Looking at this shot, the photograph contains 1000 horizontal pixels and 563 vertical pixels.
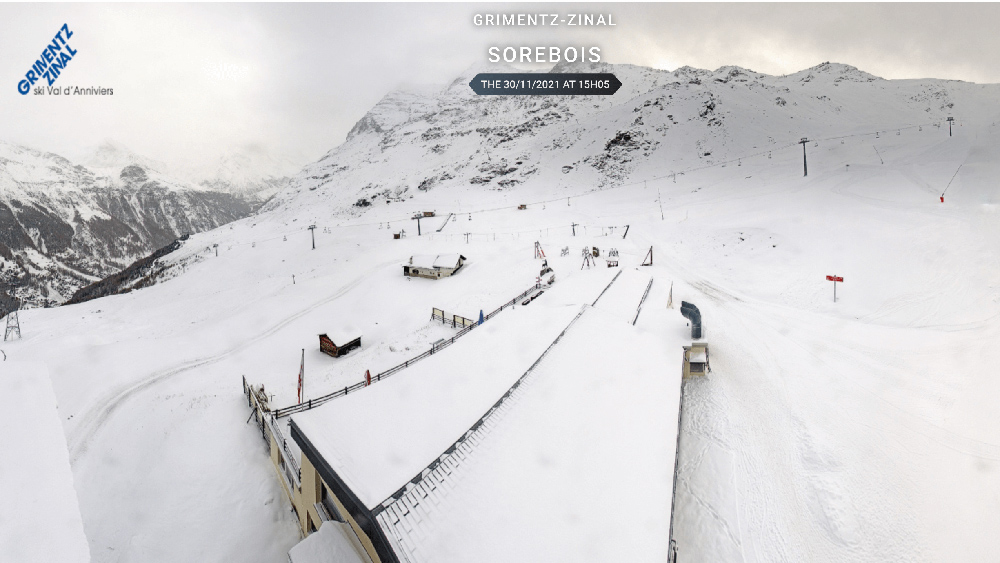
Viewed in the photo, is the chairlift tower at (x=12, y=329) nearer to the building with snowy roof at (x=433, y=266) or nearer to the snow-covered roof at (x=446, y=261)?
the building with snowy roof at (x=433, y=266)

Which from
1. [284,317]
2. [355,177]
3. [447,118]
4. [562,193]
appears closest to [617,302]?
[284,317]

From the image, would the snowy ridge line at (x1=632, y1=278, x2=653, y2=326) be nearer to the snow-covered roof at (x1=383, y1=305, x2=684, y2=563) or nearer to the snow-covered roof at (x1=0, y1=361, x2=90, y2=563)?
the snow-covered roof at (x1=383, y1=305, x2=684, y2=563)

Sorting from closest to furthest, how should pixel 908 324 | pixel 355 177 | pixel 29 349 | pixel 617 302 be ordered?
1. pixel 908 324
2. pixel 617 302
3. pixel 29 349
4. pixel 355 177

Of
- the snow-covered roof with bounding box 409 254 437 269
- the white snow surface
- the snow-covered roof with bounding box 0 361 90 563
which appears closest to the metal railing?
the white snow surface

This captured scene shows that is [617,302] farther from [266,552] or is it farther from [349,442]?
[266,552]

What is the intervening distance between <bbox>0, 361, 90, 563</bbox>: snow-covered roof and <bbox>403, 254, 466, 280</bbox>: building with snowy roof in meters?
30.1

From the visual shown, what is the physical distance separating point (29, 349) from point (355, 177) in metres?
93.8

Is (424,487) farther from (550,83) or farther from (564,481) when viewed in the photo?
(550,83)

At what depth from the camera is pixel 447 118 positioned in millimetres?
143000

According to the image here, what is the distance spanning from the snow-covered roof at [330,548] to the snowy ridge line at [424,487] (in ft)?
6.59

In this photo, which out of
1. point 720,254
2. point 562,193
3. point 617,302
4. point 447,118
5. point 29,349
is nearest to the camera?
point 617,302

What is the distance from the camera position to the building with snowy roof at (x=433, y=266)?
3638 centimetres

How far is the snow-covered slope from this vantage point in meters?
11.2

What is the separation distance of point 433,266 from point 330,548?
1141 inches
